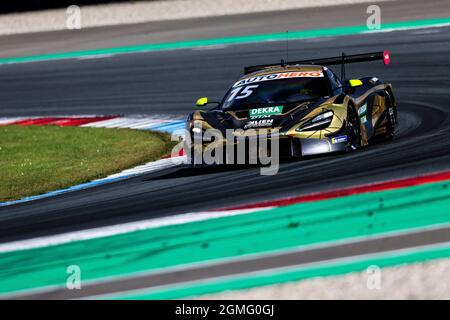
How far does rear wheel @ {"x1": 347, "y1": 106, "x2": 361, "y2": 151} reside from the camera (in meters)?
10.2

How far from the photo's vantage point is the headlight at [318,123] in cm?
987

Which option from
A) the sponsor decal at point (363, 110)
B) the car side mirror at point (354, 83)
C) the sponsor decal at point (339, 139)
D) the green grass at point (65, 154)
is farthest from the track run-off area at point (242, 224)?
the green grass at point (65, 154)

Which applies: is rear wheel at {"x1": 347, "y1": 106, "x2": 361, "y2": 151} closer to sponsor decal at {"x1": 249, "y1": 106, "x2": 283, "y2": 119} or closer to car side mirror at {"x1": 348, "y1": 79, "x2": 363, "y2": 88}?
car side mirror at {"x1": 348, "y1": 79, "x2": 363, "y2": 88}

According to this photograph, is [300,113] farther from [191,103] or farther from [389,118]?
[191,103]

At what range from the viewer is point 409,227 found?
647cm

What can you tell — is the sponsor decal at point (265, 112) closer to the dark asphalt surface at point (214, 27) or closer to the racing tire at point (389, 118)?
the racing tire at point (389, 118)

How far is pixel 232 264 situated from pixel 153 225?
1.14m

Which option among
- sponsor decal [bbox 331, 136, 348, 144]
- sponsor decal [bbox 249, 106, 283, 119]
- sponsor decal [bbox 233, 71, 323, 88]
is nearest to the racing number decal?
sponsor decal [bbox 233, 71, 323, 88]

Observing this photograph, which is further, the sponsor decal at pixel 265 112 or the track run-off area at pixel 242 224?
the sponsor decal at pixel 265 112

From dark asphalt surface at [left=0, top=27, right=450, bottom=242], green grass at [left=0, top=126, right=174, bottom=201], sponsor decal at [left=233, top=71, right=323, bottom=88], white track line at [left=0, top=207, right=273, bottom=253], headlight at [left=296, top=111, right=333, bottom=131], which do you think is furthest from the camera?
green grass at [left=0, top=126, right=174, bottom=201]

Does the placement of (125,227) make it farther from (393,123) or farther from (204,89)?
(204,89)

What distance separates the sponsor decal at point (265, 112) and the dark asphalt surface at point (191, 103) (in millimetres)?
583

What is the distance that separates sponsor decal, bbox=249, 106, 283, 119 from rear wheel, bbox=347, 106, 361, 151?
72cm
